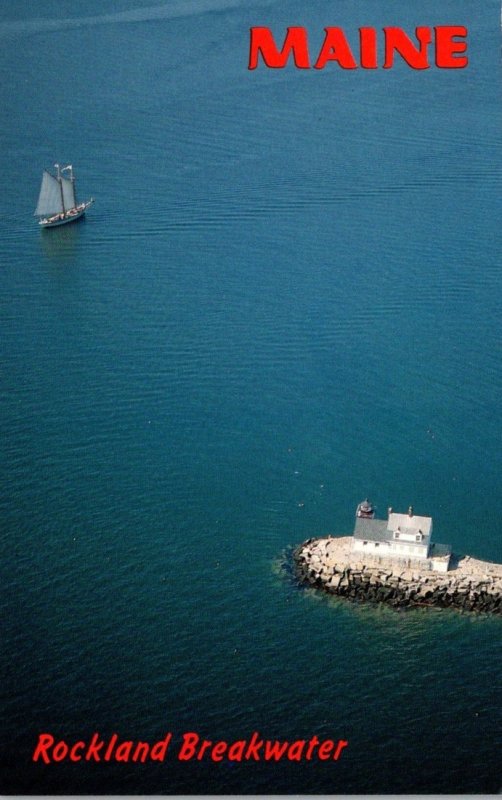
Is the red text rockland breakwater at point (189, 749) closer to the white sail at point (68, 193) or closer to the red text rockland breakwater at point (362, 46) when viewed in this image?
the red text rockland breakwater at point (362, 46)

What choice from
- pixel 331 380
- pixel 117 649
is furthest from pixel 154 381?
pixel 117 649

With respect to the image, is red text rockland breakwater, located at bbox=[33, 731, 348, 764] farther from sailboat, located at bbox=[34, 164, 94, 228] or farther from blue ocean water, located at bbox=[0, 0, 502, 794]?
sailboat, located at bbox=[34, 164, 94, 228]

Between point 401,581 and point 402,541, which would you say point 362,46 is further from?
point 401,581

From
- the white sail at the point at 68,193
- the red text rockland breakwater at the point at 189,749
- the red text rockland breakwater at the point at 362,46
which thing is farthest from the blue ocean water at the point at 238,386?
the red text rockland breakwater at the point at 362,46

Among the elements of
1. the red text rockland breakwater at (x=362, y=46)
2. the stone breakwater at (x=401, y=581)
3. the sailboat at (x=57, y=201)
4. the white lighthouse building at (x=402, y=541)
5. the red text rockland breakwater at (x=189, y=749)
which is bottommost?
the red text rockland breakwater at (x=189, y=749)

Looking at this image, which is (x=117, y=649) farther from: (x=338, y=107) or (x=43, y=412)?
(x=338, y=107)
